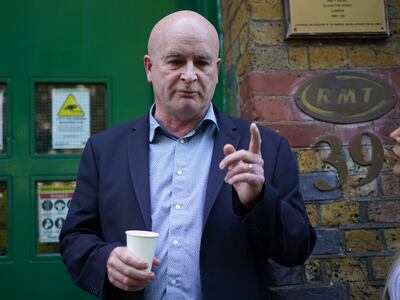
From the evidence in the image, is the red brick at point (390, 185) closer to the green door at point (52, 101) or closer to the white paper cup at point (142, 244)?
the green door at point (52, 101)

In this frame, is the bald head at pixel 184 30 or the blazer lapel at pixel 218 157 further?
the bald head at pixel 184 30

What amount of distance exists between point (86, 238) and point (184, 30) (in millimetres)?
845

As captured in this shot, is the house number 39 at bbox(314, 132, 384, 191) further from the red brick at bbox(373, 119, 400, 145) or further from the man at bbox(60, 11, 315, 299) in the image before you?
the man at bbox(60, 11, 315, 299)

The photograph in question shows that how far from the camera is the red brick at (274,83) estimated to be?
2348 millimetres

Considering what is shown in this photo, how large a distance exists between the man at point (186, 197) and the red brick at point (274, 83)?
0.36m

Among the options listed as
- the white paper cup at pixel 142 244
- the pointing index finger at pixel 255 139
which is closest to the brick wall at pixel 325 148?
the pointing index finger at pixel 255 139

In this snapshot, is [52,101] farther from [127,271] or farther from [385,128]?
[385,128]

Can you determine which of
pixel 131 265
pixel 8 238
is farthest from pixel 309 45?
pixel 8 238

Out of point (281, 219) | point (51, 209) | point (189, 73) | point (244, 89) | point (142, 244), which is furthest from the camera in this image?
point (51, 209)

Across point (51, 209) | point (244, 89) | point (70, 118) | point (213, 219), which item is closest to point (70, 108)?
point (70, 118)

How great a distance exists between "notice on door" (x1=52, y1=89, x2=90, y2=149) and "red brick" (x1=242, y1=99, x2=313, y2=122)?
3.23 ft

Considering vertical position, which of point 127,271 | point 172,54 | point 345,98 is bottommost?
point 127,271

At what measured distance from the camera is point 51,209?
8.93 ft

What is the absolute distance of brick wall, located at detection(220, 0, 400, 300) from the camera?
89.9 inches
